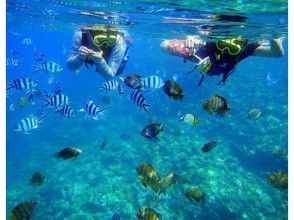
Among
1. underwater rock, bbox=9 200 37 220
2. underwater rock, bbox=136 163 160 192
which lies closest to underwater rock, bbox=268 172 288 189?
underwater rock, bbox=136 163 160 192

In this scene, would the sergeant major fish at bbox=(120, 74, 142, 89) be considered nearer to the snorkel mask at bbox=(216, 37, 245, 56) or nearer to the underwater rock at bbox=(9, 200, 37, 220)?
the snorkel mask at bbox=(216, 37, 245, 56)

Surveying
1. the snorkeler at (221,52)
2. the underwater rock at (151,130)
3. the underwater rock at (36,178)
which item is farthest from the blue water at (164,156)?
the underwater rock at (36,178)

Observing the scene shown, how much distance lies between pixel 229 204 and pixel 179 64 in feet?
74.4

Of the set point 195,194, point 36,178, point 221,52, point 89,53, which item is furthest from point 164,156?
point 89,53

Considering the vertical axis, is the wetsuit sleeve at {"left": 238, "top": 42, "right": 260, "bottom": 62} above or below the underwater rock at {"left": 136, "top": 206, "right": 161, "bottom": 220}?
above

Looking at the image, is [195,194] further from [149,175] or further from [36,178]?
[36,178]

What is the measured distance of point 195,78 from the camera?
27875 millimetres

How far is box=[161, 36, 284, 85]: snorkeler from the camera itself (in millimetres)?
6898

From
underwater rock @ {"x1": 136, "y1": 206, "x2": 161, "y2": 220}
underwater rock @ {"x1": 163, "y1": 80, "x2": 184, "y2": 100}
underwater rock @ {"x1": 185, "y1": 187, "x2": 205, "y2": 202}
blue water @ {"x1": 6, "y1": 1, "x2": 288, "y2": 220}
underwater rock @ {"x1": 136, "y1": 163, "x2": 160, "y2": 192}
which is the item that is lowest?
blue water @ {"x1": 6, "y1": 1, "x2": 288, "y2": 220}

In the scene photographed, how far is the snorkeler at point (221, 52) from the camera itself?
22.6 ft

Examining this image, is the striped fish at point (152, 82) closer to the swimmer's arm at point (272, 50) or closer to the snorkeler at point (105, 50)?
the snorkeler at point (105, 50)

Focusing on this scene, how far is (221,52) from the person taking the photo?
6.94m

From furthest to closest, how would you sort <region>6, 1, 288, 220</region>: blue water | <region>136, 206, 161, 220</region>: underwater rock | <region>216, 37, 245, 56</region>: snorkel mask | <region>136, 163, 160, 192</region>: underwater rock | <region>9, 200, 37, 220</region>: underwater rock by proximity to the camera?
<region>6, 1, 288, 220</region>: blue water < <region>136, 163, 160, 192</region>: underwater rock < <region>216, 37, 245, 56</region>: snorkel mask < <region>9, 200, 37, 220</region>: underwater rock < <region>136, 206, 161, 220</region>: underwater rock
